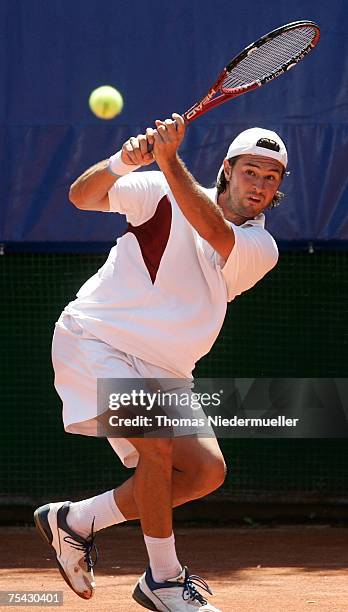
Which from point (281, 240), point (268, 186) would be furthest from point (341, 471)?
point (268, 186)

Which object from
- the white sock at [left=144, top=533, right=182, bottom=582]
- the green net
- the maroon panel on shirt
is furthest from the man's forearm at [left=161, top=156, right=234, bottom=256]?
the green net

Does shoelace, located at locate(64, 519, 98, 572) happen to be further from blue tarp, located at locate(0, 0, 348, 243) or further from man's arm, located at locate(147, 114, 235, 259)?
blue tarp, located at locate(0, 0, 348, 243)

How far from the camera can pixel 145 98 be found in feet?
20.1

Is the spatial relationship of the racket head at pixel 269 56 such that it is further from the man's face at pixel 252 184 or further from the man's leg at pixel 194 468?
the man's leg at pixel 194 468

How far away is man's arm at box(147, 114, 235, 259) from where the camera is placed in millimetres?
3807

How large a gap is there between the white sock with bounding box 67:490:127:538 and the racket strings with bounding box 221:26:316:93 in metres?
1.57

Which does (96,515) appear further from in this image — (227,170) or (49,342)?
(49,342)

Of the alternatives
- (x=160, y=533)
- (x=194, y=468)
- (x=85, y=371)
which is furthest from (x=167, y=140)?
(x=160, y=533)

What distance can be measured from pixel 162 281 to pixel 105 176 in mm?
402

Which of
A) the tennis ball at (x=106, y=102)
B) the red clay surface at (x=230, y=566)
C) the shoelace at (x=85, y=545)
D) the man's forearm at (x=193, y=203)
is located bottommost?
the red clay surface at (x=230, y=566)

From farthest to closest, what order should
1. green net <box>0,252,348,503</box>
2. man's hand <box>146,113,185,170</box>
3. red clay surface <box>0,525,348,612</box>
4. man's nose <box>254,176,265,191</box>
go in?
green net <box>0,252,348,503</box> → red clay surface <box>0,525,348,612</box> → man's nose <box>254,176,265,191</box> → man's hand <box>146,113,185,170</box>

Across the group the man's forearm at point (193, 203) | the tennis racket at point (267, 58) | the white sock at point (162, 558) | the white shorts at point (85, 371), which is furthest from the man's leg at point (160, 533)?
the tennis racket at point (267, 58)

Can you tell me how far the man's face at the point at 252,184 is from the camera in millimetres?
4184

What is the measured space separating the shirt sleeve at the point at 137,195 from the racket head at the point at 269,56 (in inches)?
20.2
